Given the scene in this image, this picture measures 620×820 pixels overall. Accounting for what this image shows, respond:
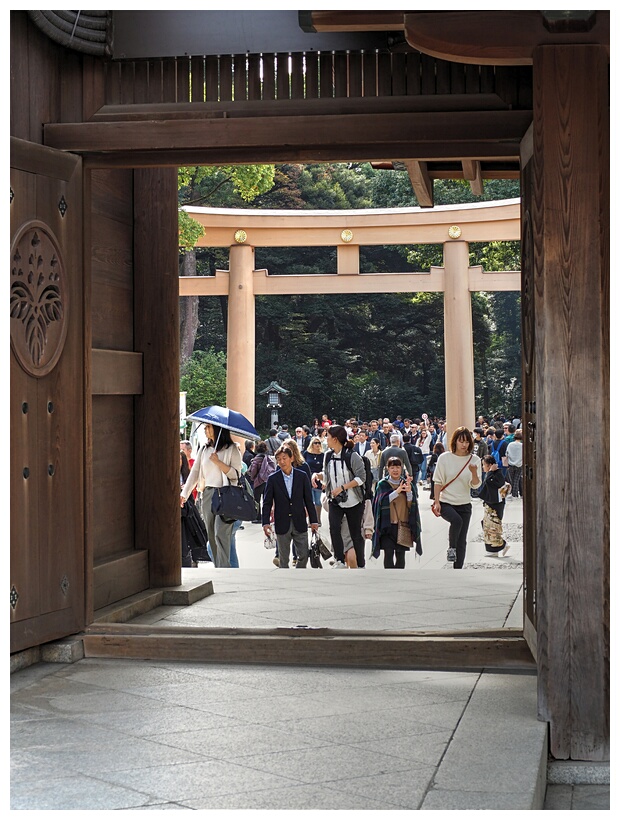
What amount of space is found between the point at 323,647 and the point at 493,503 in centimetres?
529

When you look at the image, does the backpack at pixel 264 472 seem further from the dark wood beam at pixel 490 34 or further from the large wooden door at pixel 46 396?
the dark wood beam at pixel 490 34

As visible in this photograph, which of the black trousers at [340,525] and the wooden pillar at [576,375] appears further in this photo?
the black trousers at [340,525]

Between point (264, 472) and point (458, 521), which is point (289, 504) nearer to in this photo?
point (458, 521)

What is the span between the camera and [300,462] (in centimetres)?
832

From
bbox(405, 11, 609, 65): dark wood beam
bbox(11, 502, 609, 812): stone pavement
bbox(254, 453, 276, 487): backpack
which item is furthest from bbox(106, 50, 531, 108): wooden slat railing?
bbox(254, 453, 276, 487): backpack

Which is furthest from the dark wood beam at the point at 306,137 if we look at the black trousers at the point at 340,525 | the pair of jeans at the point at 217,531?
the black trousers at the point at 340,525

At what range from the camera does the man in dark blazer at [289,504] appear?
7645 mm

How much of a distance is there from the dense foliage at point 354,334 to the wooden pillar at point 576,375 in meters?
25.1

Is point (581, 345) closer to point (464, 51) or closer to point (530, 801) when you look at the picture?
point (464, 51)

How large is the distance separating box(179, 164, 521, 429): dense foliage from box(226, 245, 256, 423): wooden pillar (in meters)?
12.6

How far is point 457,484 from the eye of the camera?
26.0 ft

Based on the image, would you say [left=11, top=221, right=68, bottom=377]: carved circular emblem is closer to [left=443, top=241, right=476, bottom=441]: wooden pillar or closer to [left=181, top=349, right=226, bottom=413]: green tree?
[left=443, top=241, right=476, bottom=441]: wooden pillar

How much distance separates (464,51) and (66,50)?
1.98 metres
